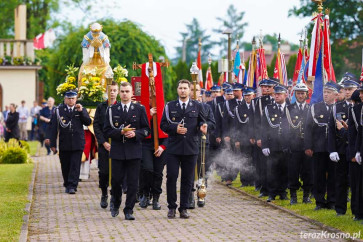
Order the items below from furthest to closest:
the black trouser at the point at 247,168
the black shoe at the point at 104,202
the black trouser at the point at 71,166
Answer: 1. the black trouser at the point at 247,168
2. the black trouser at the point at 71,166
3. the black shoe at the point at 104,202

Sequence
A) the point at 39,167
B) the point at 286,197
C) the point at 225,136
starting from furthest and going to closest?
the point at 39,167, the point at 225,136, the point at 286,197

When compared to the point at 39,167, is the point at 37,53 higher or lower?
higher

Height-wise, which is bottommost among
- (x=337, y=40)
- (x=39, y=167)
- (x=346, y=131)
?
(x=39, y=167)

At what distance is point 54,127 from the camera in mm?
18156

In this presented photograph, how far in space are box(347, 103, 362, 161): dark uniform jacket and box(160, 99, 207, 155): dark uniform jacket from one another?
233cm

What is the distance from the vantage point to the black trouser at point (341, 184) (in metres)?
13.4

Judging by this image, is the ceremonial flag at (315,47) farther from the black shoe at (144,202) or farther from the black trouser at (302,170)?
the black shoe at (144,202)

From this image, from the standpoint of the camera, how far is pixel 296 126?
50.8 ft

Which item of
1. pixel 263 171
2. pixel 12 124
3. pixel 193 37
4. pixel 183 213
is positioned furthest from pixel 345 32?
pixel 193 37

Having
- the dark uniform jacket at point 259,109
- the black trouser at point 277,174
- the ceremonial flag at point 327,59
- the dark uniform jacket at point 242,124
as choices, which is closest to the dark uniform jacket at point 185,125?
the black trouser at point 277,174

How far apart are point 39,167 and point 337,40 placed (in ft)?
98.2

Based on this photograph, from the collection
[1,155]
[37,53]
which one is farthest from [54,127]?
[37,53]

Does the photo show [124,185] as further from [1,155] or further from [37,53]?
[37,53]

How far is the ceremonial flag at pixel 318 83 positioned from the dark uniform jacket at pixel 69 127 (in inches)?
183
